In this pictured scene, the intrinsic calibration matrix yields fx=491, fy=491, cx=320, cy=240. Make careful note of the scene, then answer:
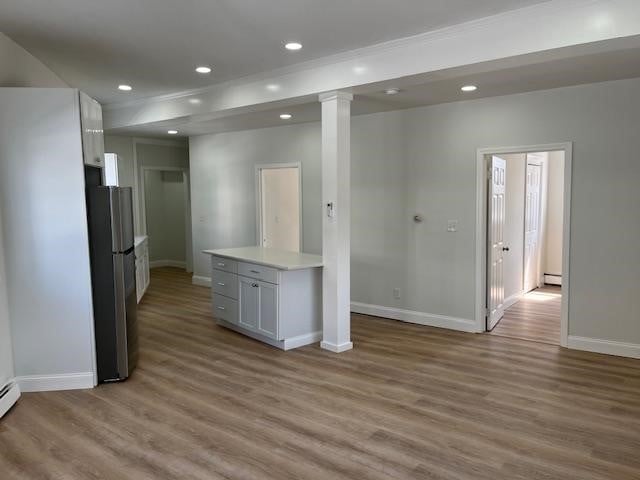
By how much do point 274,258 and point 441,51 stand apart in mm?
2529

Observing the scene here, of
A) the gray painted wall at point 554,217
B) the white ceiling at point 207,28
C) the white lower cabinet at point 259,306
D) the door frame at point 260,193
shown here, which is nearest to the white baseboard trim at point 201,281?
the door frame at point 260,193

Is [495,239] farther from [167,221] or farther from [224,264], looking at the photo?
[167,221]

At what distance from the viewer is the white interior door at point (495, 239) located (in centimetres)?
536

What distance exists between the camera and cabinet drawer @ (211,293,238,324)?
5.34m

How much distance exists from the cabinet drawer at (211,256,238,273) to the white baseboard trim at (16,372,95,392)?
185 cm

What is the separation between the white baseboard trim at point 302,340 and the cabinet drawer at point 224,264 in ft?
3.29

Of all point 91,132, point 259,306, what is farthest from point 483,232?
point 91,132

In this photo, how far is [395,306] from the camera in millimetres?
6035

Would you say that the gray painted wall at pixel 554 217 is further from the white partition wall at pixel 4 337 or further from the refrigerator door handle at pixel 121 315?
the white partition wall at pixel 4 337

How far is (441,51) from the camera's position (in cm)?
368

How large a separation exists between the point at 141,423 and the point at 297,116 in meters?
4.17

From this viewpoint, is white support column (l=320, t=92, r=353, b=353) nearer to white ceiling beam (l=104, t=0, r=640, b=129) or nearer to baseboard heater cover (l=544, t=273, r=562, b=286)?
white ceiling beam (l=104, t=0, r=640, b=129)

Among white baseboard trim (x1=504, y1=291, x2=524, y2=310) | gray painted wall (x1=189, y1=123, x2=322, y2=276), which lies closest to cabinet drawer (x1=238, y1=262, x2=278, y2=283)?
gray painted wall (x1=189, y1=123, x2=322, y2=276)

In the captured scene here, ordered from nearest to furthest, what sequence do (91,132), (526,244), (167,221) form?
(91,132), (526,244), (167,221)
